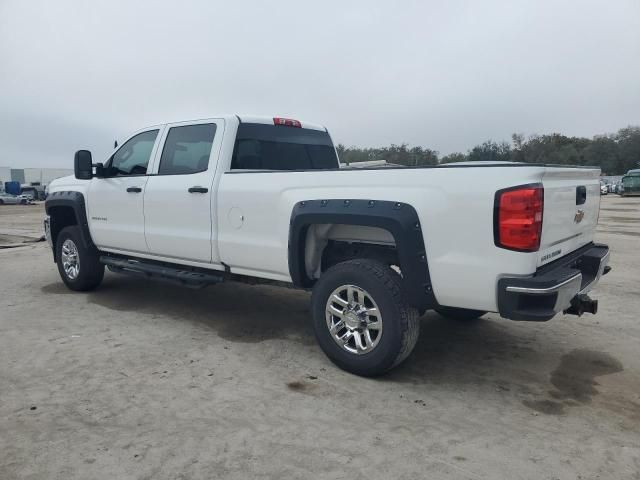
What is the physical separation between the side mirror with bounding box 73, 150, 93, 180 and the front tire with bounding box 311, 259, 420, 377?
3.27 meters

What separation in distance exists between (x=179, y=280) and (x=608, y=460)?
3689 mm

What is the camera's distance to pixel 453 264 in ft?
10.5

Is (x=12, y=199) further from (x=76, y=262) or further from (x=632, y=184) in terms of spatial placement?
(x=632, y=184)

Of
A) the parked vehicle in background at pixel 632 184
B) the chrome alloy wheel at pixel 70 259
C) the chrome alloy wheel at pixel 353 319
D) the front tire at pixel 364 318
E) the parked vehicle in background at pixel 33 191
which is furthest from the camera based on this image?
the parked vehicle in background at pixel 632 184

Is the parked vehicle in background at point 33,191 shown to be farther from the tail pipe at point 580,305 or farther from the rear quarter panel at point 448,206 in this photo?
the tail pipe at point 580,305

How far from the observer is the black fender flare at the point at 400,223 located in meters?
3.30

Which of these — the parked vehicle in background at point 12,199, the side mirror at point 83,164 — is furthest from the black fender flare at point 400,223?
the parked vehicle in background at point 12,199

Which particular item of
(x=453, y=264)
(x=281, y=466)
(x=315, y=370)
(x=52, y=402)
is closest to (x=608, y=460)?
(x=453, y=264)

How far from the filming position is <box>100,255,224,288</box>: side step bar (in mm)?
4707

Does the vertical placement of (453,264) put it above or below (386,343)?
above

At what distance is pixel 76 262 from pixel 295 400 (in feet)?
13.8

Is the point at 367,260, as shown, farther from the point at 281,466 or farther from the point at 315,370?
the point at 281,466

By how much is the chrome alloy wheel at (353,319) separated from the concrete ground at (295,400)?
0.87 ft

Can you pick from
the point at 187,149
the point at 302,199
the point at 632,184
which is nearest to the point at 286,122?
the point at 187,149
